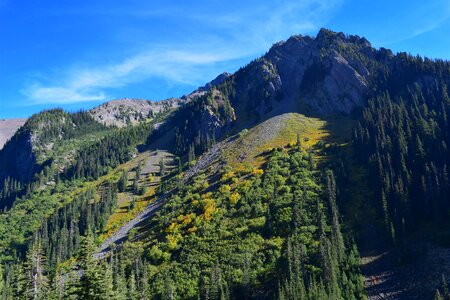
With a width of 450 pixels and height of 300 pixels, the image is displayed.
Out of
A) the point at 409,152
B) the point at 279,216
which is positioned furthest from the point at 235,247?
the point at 409,152

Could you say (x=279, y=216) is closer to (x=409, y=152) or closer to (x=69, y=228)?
(x=409, y=152)

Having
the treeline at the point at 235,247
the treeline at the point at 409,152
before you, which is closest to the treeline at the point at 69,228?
the treeline at the point at 235,247

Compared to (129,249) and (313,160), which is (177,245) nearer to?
(129,249)

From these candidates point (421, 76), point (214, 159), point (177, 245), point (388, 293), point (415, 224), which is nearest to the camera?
point (388, 293)

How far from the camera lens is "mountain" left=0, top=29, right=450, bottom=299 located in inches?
2795

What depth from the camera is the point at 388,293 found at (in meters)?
69.6

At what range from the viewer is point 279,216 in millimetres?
94312

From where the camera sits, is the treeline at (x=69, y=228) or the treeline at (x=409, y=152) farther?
the treeline at (x=69, y=228)

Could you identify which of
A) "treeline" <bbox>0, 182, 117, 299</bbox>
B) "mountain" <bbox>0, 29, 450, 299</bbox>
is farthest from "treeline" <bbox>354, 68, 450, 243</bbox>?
"treeline" <bbox>0, 182, 117, 299</bbox>

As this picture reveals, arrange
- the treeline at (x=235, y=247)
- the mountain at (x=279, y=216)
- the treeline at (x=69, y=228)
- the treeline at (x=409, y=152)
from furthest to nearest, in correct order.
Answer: the treeline at (x=69, y=228) < the treeline at (x=409, y=152) < the mountain at (x=279, y=216) < the treeline at (x=235, y=247)

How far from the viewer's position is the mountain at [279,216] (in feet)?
233

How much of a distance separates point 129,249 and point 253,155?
195 ft

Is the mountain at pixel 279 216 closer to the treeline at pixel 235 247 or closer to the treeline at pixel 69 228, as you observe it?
the treeline at pixel 235 247

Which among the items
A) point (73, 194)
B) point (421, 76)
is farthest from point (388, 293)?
point (73, 194)
